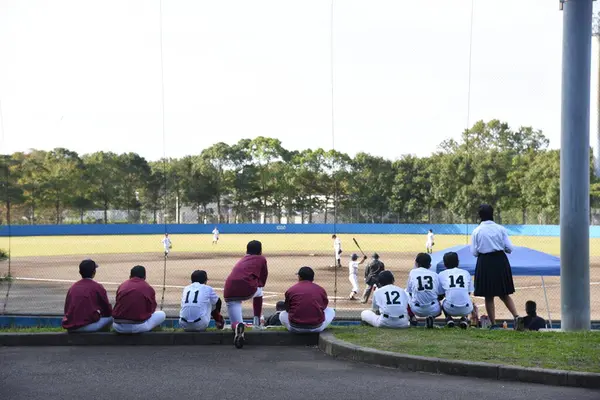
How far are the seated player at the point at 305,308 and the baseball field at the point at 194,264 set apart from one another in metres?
5.72

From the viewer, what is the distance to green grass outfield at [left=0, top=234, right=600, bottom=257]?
46062 millimetres

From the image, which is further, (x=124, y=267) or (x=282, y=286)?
(x=124, y=267)

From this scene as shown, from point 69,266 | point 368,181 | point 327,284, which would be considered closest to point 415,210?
point 368,181

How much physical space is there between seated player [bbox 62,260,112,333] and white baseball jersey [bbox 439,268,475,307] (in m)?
4.56

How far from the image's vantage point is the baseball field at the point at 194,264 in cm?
2081

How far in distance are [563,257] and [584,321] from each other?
3.14 ft

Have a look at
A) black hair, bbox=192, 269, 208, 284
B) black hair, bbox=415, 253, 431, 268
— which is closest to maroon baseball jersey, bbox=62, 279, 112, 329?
black hair, bbox=192, 269, 208, 284

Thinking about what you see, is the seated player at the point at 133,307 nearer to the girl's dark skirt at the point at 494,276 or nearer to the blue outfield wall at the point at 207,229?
the girl's dark skirt at the point at 494,276

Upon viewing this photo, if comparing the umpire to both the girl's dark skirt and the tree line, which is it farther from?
the girl's dark skirt

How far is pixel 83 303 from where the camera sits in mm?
10016

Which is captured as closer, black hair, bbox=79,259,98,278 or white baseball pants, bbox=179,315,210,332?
black hair, bbox=79,259,98,278

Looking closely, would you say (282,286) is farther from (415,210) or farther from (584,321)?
(584,321)

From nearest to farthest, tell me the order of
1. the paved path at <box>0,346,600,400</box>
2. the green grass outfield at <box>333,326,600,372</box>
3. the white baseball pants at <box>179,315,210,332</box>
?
the paved path at <box>0,346,600,400</box> → the green grass outfield at <box>333,326,600,372</box> → the white baseball pants at <box>179,315,210,332</box>

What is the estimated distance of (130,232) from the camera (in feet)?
206
